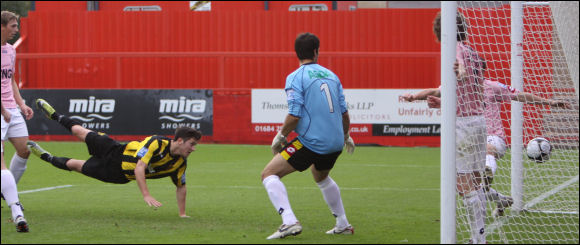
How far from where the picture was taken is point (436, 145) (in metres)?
18.3

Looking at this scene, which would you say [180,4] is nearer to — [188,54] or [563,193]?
[188,54]

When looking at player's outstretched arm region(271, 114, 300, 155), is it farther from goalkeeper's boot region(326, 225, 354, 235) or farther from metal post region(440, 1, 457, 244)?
metal post region(440, 1, 457, 244)

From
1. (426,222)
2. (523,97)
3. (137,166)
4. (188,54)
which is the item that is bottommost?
(426,222)

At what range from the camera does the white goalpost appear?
6.14 metres

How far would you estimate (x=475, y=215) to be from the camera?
6.62 meters

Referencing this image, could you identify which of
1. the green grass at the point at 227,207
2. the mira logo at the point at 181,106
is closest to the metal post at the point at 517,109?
the green grass at the point at 227,207

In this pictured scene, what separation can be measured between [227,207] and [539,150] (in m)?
3.11

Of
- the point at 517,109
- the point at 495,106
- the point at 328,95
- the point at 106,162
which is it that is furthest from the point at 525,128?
the point at 106,162

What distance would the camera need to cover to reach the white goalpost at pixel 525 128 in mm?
6141

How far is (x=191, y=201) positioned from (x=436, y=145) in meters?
9.77

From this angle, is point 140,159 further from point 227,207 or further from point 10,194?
point 227,207

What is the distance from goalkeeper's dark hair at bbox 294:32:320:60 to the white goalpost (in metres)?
1.07

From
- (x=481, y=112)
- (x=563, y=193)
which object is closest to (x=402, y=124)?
(x=563, y=193)

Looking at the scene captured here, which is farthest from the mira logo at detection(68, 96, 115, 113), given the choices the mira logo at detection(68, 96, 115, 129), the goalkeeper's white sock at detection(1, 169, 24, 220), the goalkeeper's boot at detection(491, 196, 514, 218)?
the goalkeeper's boot at detection(491, 196, 514, 218)
